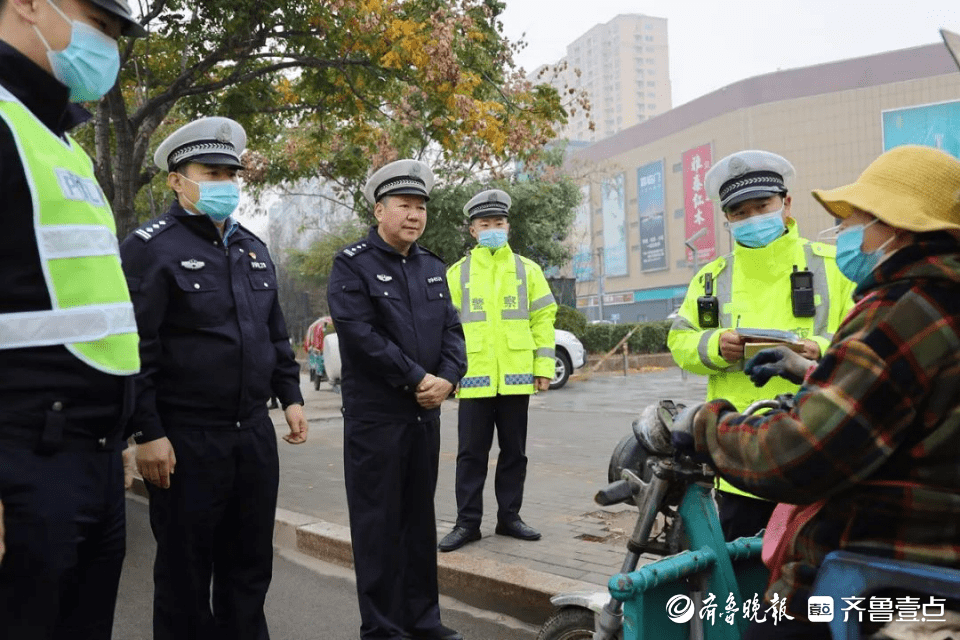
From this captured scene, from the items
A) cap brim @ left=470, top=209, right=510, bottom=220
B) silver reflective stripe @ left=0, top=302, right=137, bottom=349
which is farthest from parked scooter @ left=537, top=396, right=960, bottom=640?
cap brim @ left=470, top=209, right=510, bottom=220

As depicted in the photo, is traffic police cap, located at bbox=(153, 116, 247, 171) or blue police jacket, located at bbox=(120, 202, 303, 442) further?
traffic police cap, located at bbox=(153, 116, 247, 171)

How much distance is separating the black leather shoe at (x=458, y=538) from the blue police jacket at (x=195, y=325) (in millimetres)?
2119

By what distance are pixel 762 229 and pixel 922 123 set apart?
6724cm

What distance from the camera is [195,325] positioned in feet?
10.4

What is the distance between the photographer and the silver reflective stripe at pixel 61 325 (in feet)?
6.35

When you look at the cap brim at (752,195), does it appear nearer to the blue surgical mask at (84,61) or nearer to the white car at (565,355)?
the blue surgical mask at (84,61)

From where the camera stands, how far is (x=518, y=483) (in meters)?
5.38

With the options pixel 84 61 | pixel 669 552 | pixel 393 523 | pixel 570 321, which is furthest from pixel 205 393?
pixel 570 321

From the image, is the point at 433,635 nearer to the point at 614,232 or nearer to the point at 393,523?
the point at 393,523

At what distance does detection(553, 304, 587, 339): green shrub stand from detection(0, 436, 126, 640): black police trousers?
18.3m

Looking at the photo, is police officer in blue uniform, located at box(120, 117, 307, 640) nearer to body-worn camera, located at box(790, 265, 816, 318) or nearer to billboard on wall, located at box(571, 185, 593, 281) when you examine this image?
body-worn camera, located at box(790, 265, 816, 318)

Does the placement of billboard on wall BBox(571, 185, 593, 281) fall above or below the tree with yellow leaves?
above

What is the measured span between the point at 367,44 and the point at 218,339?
636 centimetres

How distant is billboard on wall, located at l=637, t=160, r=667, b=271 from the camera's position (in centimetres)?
7744
